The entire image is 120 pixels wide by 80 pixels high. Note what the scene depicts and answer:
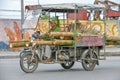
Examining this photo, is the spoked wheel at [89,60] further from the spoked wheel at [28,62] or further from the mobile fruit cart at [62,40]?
the spoked wheel at [28,62]

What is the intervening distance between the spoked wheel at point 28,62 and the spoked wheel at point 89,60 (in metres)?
1.77

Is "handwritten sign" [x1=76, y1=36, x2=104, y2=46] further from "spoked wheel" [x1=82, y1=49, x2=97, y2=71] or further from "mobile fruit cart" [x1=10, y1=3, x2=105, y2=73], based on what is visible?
"spoked wheel" [x1=82, y1=49, x2=97, y2=71]

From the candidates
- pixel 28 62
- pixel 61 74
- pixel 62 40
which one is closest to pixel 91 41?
pixel 62 40

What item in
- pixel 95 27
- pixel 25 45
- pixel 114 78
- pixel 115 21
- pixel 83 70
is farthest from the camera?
pixel 115 21

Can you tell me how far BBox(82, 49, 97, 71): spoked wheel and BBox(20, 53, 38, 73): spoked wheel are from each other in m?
1.77

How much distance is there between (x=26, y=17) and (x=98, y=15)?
335 centimetres

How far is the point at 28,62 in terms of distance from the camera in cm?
1539

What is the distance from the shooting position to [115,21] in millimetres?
38312

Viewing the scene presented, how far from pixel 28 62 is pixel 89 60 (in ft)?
7.47

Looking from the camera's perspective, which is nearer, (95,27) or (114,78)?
(114,78)

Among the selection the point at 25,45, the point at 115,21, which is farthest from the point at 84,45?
the point at 115,21

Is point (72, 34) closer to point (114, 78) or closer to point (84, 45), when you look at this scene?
point (84, 45)

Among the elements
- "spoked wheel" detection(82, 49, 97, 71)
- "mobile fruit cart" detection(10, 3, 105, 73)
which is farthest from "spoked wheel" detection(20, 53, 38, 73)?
"spoked wheel" detection(82, 49, 97, 71)

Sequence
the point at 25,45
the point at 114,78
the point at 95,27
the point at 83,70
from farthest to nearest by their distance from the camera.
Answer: the point at 95,27
the point at 83,70
the point at 25,45
the point at 114,78
